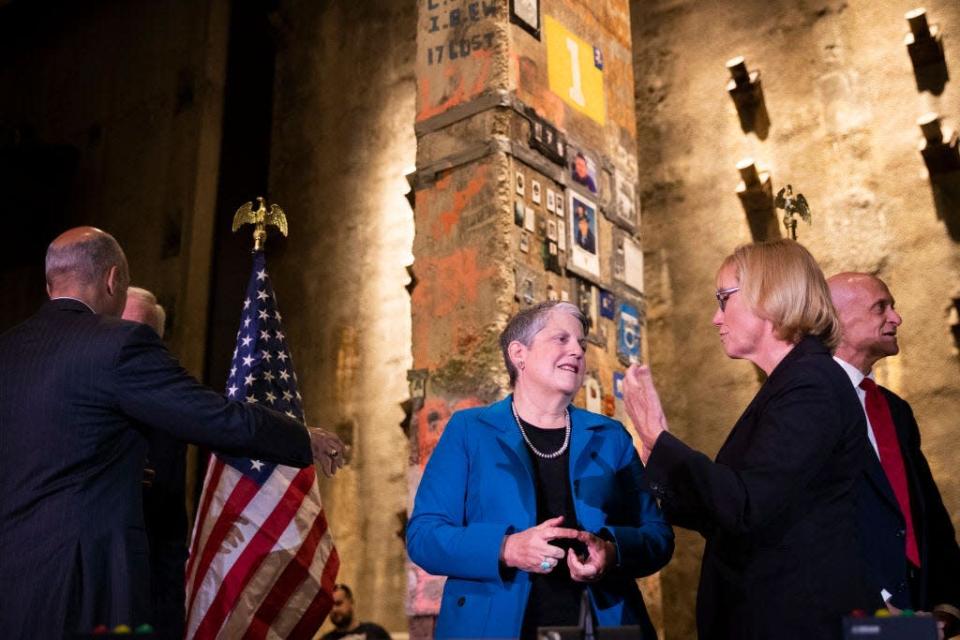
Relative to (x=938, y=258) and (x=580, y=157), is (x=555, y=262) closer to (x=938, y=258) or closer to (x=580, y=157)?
(x=580, y=157)

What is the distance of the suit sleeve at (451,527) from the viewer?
8.34 ft

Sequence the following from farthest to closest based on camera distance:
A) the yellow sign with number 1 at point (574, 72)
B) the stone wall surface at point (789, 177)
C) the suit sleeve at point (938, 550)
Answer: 1. the stone wall surface at point (789, 177)
2. the yellow sign with number 1 at point (574, 72)
3. the suit sleeve at point (938, 550)

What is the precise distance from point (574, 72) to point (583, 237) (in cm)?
88

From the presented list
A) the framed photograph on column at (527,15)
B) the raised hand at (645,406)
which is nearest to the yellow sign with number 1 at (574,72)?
the framed photograph on column at (527,15)

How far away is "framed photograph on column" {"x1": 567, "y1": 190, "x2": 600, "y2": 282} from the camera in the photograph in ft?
15.8

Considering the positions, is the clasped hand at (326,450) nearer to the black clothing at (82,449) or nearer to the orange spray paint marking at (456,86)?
the black clothing at (82,449)

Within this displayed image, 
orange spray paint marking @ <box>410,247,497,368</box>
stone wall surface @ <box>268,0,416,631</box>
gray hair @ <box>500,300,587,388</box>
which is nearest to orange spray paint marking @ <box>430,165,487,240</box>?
orange spray paint marking @ <box>410,247,497,368</box>

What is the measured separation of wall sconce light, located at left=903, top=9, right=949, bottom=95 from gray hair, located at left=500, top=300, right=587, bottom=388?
4441mm

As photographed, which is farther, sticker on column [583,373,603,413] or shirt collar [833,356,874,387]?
sticker on column [583,373,603,413]

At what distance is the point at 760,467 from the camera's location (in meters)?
2.10

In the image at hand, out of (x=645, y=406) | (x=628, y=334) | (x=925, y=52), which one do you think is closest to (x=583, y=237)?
(x=628, y=334)

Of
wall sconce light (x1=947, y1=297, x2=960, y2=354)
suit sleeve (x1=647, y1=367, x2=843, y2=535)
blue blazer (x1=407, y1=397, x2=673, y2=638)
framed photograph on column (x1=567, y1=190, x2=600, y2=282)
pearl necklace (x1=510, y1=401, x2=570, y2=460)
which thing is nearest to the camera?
suit sleeve (x1=647, y1=367, x2=843, y2=535)

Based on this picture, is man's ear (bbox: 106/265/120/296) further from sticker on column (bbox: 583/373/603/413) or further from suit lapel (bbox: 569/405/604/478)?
sticker on column (bbox: 583/373/603/413)

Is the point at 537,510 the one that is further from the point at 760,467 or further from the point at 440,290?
the point at 440,290
